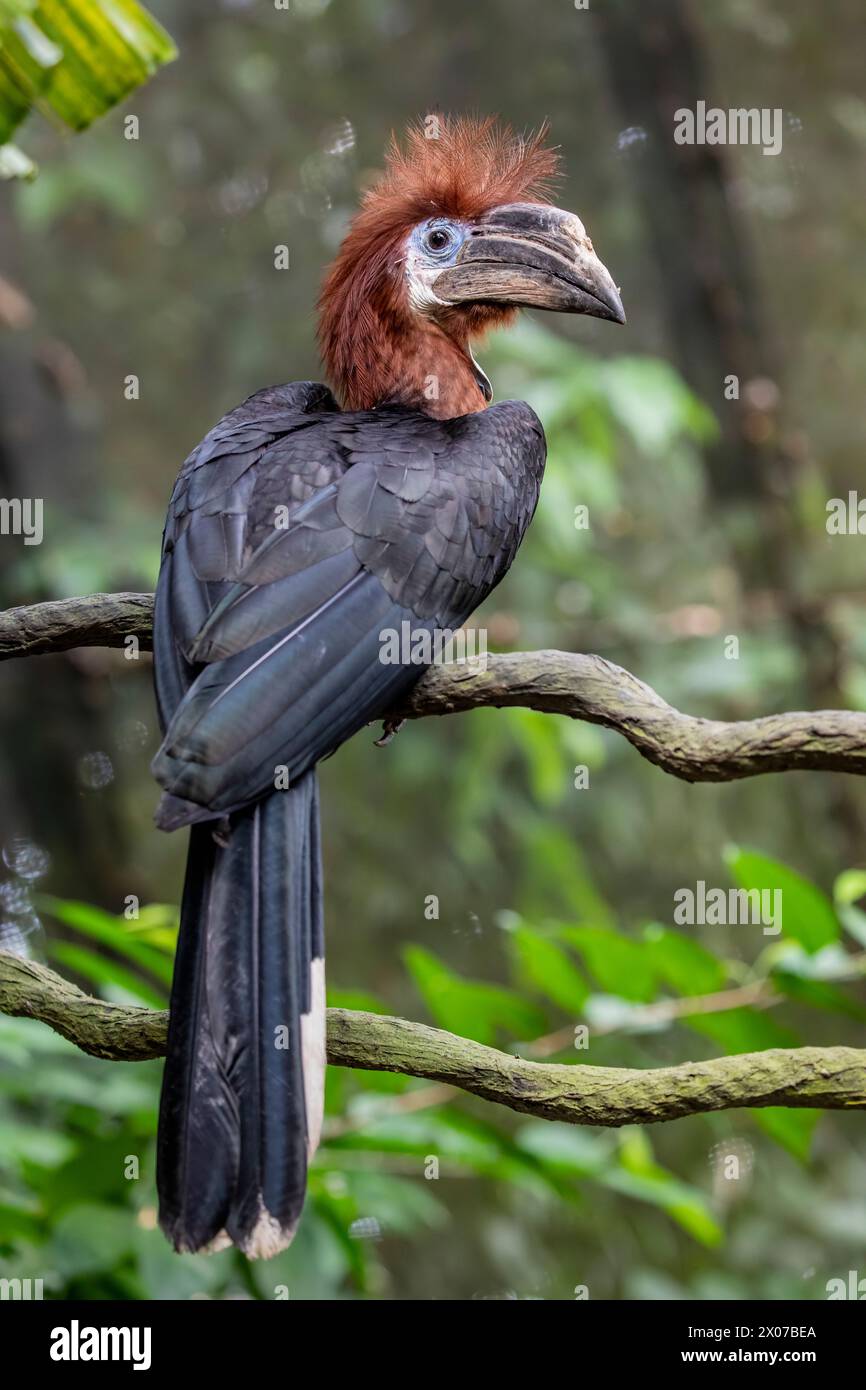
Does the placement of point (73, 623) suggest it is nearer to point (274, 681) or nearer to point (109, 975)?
point (274, 681)

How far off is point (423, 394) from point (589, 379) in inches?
65.7

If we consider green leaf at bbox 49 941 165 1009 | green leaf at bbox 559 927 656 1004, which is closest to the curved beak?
green leaf at bbox 559 927 656 1004

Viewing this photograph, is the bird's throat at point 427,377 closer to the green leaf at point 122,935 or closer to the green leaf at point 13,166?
the green leaf at point 13,166

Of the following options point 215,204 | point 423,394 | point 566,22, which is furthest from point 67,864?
point 566,22

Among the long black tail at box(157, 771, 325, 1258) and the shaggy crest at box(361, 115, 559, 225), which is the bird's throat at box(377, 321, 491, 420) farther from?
the long black tail at box(157, 771, 325, 1258)

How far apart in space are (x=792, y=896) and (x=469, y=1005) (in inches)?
28.4

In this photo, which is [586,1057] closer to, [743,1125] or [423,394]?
[423,394]

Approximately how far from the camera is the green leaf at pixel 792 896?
9.23ft

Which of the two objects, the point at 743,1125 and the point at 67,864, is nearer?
the point at 67,864

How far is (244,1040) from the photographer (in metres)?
2.10

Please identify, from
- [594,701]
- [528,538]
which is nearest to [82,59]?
[594,701]

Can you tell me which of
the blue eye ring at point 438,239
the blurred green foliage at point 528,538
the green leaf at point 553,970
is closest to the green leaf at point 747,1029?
the green leaf at point 553,970

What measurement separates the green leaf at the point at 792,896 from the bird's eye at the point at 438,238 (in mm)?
1518

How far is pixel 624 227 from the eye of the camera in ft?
22.1
